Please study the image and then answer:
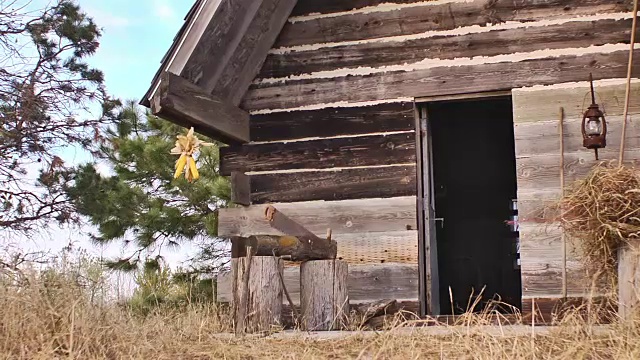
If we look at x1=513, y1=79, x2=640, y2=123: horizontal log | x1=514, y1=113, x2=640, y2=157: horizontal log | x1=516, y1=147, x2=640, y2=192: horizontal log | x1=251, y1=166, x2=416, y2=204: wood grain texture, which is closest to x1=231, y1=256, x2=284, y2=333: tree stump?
x1=251, y1=166, x2=416, y2=204: wood grain texture

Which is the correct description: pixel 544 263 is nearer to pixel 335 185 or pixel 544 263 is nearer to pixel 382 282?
pixel 382 282

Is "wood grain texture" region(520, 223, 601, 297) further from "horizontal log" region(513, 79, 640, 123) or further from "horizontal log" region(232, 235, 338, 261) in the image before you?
"horizontal log" region(232, 235, 338, 261)

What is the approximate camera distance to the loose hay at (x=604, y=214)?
4.72 metres

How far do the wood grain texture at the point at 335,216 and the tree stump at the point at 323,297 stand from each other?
1.36m

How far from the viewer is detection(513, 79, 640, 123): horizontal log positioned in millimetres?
6605

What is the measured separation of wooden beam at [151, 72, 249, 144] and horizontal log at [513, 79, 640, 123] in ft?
8.18

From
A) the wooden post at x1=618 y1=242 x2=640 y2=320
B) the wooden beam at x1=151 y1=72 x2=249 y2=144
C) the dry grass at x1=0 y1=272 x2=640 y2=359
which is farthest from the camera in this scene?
the wooden beam at x1=151 y1=72 x2=249 y2=144

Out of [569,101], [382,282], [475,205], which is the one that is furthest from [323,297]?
[475,205]

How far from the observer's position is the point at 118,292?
571 cm

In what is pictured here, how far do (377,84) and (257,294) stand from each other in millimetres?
2603

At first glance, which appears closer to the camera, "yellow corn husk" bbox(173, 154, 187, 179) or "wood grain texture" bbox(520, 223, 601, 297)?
"wood grain texture" bbox(520, 223, 601, 297)

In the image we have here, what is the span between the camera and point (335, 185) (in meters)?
7.25

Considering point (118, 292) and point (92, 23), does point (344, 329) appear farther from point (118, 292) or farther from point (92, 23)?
point (92, 23)

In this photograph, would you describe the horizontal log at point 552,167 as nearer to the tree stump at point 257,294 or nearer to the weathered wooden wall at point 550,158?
the weathered wooden wall at point 550,158
